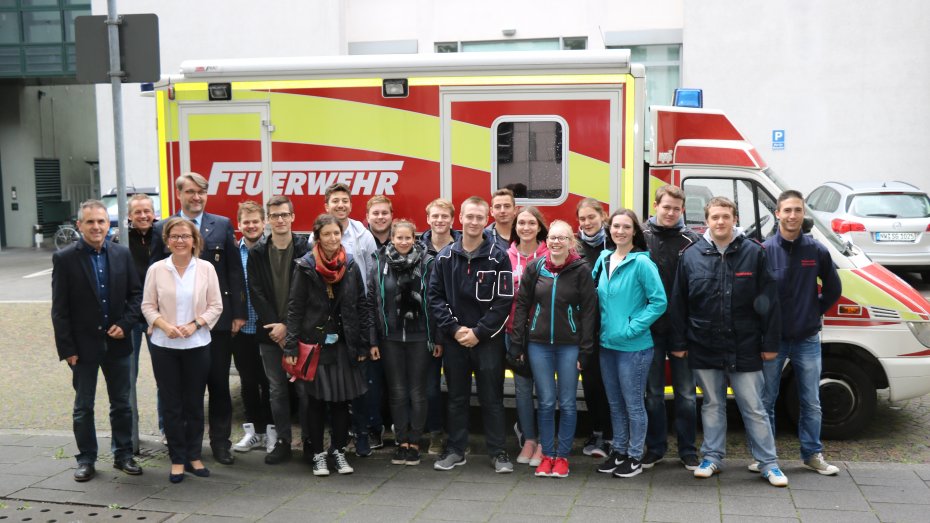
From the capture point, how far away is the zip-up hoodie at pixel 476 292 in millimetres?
5914

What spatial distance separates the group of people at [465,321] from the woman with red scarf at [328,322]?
0.04ft

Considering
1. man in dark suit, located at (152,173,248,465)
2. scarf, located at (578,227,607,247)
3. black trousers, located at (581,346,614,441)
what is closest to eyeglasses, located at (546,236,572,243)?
scarf, located at (578,227,607,247)

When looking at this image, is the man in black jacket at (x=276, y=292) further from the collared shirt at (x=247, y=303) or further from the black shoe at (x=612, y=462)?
the black shoe at (x=612, y=462)

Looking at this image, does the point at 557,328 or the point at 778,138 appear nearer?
the point at 557,328

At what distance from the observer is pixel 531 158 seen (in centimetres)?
696

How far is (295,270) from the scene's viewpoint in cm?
593

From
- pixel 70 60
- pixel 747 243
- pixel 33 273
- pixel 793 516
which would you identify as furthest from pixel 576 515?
pixel 70 60

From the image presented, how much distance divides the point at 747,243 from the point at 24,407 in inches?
259

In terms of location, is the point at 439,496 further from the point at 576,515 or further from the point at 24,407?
the point at 24,407

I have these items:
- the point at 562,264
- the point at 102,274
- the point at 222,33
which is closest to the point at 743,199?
the point at 562,264

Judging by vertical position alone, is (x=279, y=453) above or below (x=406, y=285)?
below

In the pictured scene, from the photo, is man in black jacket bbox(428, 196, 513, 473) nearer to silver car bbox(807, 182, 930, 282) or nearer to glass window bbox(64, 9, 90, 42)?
silver car bbox(807, 182, 930, 282)

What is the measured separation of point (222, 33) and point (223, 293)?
16815mm

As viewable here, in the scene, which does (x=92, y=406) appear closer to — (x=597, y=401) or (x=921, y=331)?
(x=597, y=401)
